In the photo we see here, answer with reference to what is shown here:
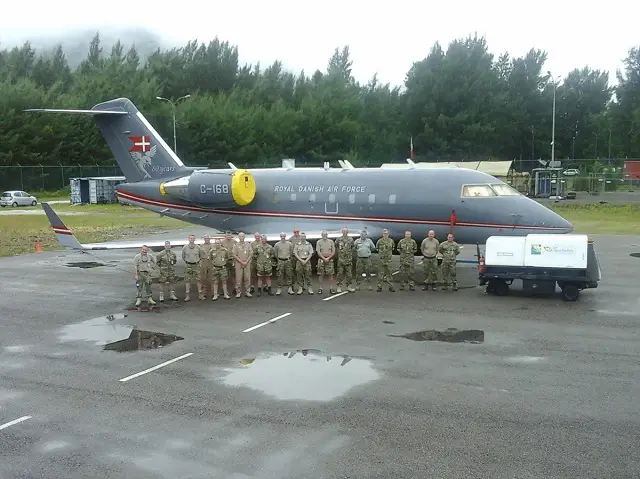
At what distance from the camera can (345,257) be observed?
1647 cm

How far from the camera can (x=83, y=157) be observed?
6800 centimetres

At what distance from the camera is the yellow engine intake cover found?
2023 cm

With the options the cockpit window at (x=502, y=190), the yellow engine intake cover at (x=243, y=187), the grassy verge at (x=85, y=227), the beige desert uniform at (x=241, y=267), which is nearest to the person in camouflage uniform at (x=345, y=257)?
the beige desert uniform at (x=241, y=267)

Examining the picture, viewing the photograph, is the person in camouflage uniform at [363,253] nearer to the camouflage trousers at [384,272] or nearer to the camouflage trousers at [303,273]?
the camouflage trousers at [384,272]

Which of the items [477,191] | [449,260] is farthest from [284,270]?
[477,191]

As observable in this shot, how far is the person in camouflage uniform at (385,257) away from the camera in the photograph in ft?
54.0

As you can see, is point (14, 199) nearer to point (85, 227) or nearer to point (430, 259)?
point (85, 227)

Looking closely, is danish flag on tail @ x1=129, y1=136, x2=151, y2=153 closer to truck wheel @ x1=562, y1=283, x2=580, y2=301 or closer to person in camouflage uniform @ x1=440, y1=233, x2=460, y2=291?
person in camouflage uniform @ x1=440, y1=233, x2=460, y2=291

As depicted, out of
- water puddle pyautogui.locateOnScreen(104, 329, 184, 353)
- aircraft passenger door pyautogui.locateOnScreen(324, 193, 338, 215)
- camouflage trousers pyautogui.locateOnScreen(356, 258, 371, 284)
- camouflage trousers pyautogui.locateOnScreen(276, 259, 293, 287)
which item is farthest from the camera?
aircraft passenger door pyautogui.locateOnScreen(324, 193, 338, 215)

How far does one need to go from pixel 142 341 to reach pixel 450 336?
574 cm

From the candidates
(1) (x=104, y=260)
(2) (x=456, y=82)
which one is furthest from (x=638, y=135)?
(1) (x=104, y=260)

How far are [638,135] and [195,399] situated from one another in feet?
251

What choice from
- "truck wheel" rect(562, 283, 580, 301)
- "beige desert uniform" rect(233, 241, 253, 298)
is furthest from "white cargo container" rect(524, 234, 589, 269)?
"beige desert uniform" rect(233, 241, 253, 298)

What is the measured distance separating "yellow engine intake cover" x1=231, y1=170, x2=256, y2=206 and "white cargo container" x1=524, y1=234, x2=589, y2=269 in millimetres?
8971
